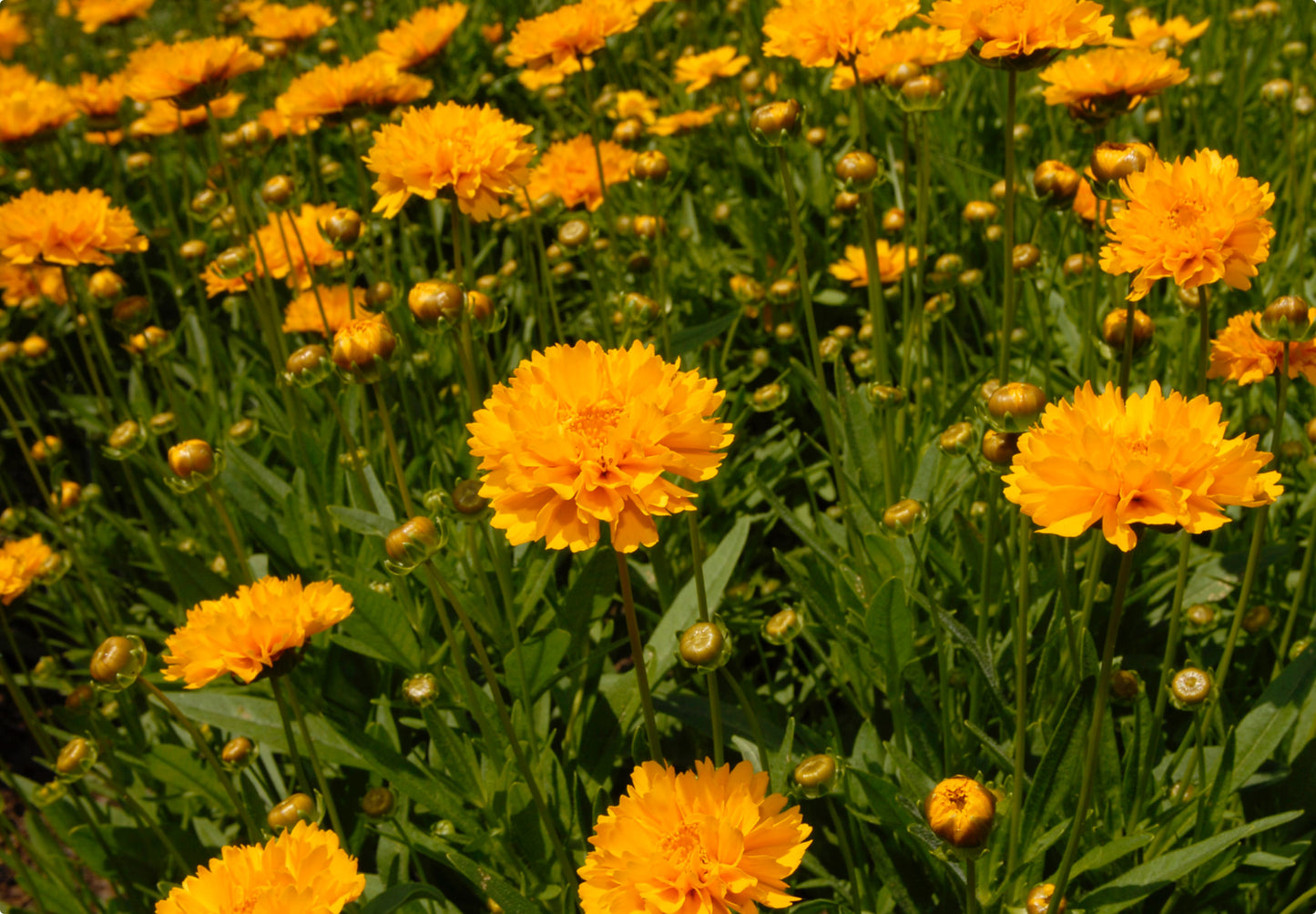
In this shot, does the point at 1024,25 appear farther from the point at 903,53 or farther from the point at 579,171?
the point at 579,171

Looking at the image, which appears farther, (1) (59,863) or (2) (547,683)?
(1) (59,863)

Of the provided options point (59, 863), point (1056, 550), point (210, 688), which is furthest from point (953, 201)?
point (59, 863)

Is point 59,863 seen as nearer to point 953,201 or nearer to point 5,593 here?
point 5,593

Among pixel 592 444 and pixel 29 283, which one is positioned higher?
pixel 592 444

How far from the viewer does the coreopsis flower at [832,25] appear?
1828mm

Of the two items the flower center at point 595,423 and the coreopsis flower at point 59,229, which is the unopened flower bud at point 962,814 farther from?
the coreopsis flower at point 59,229

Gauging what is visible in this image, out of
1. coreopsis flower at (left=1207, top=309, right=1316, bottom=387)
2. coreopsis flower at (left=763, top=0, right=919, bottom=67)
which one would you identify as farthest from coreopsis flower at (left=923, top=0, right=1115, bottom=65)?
coreopsis flower at (left=1207, top=309, right=1316, bottom=387)

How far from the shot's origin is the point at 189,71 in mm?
2277

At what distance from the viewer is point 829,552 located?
6.14 ft

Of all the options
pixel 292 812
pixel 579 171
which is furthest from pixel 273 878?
pixel 579 171

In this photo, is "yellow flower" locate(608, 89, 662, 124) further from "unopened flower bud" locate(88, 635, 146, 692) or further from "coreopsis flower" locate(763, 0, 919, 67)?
"unopened flower bud" locate(88, 635, 146, 692)

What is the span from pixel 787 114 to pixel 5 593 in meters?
1.68

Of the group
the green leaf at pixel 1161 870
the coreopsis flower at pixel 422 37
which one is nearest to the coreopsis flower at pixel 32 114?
the coreopsis flower at pixel 422 37

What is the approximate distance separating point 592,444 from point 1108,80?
1.19 meters
